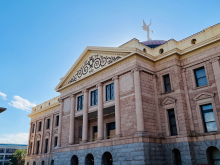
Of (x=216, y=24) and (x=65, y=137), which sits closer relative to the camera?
(x=216, y=24)

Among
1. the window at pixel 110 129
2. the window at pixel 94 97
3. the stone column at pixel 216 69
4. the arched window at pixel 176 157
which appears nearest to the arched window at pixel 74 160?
the window at pixel 110 129

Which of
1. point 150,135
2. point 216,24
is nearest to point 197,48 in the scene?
point 216,24

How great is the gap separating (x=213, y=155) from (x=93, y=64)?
52.2ft

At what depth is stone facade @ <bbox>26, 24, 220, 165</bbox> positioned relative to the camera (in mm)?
18797

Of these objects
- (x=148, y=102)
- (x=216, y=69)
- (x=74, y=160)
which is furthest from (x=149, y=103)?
(x=74, y=160)

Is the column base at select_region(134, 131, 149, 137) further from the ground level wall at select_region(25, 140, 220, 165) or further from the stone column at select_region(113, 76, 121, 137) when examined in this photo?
the stone column at select_region(113, 76, 121, 137)

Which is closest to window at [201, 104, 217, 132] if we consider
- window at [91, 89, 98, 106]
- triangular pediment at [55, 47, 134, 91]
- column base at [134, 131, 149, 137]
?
column base at [134, 131, 149, 137]

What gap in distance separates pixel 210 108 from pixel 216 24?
25.2ft

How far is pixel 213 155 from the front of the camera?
17984mm

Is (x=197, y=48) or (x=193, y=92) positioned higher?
(x=197, y=48)

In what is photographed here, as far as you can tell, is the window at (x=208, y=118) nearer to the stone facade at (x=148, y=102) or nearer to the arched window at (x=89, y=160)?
the stone facade at (x=148, y=102)

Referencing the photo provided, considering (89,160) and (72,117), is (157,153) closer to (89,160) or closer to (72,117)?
(89,160)

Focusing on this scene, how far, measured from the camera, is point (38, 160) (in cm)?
3966

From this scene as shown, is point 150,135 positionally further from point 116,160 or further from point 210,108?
point 210,108
